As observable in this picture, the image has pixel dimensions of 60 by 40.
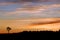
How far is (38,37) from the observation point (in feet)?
239

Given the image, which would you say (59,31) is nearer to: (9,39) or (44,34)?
(44,34)

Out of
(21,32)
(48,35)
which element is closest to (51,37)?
(48,35)

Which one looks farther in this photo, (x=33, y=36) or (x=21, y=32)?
(x=21, y=32)

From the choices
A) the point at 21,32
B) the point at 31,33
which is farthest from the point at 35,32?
the point at 21,32

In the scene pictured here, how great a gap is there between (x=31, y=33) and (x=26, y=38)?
2999 mm

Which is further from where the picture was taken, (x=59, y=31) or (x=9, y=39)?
(x=59, y=31)

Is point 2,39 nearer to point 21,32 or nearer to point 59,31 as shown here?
point 21,32

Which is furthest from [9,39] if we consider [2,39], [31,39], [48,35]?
[48,35]

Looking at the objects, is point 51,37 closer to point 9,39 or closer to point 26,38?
point 26,38

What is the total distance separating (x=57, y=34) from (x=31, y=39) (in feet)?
25.7

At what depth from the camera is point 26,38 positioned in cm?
7356

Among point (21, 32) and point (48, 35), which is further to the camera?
point (21, 32)

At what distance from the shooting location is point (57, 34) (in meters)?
72.3

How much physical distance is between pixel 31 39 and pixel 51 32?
6591 millimetres
